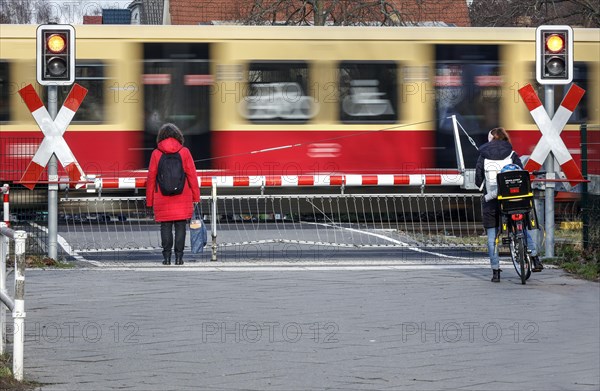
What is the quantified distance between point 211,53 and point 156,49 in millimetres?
979

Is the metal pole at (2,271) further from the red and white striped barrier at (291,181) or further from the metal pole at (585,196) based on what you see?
the metal pole at (585,196)

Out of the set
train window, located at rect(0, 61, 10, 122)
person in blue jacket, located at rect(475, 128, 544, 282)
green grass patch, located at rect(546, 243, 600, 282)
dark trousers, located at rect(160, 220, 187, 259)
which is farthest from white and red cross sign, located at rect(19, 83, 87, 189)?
train window, located at rect(0, 61, 10, 122)

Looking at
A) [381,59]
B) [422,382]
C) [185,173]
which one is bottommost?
[422,382]

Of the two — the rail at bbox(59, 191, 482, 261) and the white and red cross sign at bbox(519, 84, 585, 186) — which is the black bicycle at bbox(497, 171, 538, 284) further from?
the rail at bbox(59, 191, 482, 261)

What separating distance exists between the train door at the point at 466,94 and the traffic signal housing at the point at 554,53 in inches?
301

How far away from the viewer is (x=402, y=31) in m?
22.9

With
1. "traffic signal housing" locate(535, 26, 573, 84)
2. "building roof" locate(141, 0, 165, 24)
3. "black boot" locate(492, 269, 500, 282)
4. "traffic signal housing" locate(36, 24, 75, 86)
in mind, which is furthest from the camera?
"building roof" locate(141, 0, 165, 24)

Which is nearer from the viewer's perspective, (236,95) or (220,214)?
(220,214)

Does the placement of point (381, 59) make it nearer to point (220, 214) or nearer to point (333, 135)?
point (333, 135)

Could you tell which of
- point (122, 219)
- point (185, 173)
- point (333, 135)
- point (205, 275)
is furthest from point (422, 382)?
point (333, 135)

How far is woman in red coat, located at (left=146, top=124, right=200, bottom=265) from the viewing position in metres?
14.6

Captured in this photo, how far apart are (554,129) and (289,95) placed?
7.95 m

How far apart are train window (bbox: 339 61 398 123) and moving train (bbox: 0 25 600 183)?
0.02 meters

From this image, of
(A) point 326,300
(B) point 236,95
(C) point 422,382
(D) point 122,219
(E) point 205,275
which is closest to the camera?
(C) point 422,382
